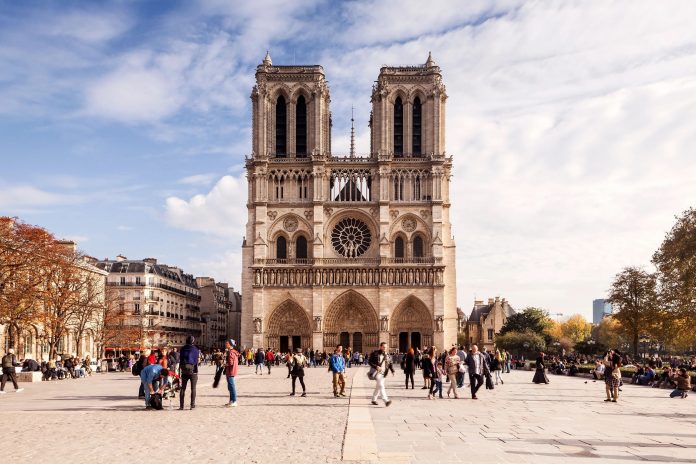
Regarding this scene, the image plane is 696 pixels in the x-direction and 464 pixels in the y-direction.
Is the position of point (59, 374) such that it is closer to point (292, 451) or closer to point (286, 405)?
point (286, 405)

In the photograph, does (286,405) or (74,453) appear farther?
(286,405)

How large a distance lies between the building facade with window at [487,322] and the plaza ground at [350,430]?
7135cm

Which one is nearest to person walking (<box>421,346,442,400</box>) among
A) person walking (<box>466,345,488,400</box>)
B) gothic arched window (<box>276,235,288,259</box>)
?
person walking (<box>466,345,488,400</box>)

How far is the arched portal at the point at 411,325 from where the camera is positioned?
6316 cm

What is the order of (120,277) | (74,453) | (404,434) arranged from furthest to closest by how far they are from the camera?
(120,277) < (404,434) < (74,453)

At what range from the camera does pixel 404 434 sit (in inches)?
523

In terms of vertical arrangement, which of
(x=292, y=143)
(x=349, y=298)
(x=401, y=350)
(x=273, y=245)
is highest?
(x=292, y=143)

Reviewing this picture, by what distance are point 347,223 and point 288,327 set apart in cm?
1004

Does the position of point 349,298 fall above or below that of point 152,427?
above

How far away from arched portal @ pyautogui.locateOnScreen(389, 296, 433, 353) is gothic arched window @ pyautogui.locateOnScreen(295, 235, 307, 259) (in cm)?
910

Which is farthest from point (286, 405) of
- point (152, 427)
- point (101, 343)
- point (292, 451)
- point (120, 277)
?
point (120, 277)

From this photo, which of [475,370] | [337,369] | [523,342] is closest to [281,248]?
[523,342]

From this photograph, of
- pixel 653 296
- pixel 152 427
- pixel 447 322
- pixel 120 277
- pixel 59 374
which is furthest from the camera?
pixel 120 277

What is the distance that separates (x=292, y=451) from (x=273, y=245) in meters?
53.3
